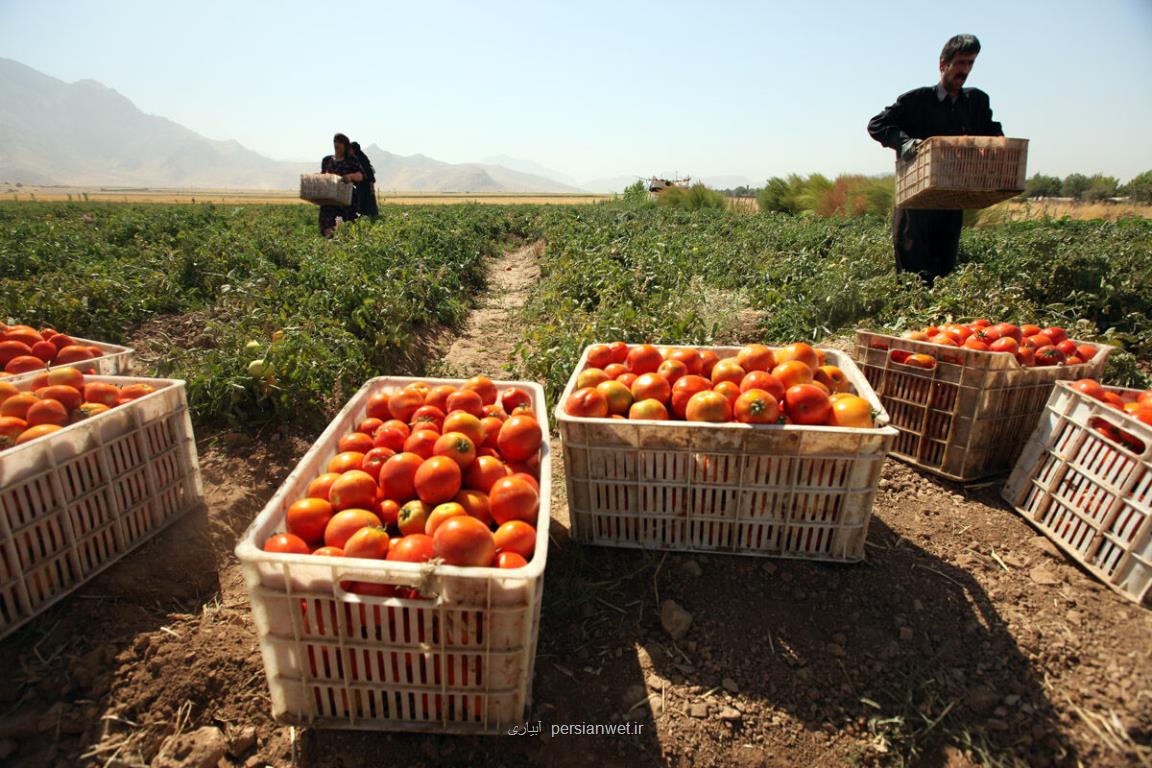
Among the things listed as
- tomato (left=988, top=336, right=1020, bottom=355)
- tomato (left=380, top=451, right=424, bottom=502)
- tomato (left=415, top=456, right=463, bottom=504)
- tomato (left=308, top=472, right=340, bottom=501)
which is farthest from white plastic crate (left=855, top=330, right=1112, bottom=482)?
tomato (left=308, top=472, right=340, bottom=501)

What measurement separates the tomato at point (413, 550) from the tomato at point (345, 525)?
7.0 inches

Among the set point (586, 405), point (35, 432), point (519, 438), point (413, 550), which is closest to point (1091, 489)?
point (586, 405)

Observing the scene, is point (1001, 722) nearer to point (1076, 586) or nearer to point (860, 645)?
point (860, 645)

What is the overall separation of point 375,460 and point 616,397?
120 cm

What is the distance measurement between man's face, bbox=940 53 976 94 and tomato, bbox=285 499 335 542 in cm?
587

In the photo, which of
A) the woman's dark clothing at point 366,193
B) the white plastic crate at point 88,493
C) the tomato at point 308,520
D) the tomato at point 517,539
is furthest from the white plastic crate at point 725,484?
the woman's dark clothing at point 366,193

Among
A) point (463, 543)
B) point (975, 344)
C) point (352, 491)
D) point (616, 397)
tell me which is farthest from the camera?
point (975, 344)

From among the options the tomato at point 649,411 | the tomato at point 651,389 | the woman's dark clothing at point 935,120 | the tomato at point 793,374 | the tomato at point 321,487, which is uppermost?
the woman's dark clothing at point 935,120

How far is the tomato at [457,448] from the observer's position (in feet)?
7.81

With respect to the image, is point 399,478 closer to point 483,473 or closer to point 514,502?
point 483,473

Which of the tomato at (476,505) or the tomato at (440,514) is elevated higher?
the tomato at (440,514)

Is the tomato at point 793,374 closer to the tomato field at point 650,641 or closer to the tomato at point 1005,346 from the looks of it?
the tomato field at point 650,641

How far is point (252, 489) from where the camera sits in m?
3.52

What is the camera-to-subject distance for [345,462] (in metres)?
A: 2.39
